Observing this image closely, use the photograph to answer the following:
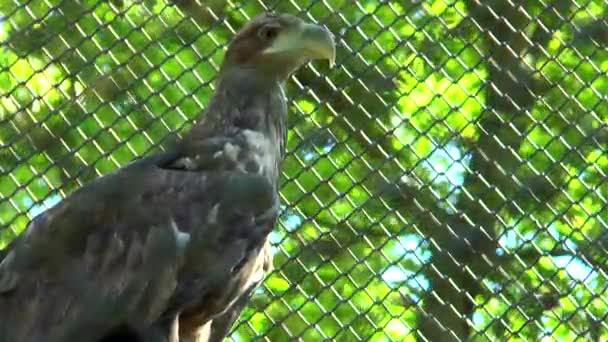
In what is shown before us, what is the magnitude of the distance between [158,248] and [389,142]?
1086mm

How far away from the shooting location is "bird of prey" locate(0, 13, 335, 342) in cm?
282

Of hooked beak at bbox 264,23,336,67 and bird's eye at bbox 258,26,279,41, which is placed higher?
bird's eye at bbox 258,26,279,41

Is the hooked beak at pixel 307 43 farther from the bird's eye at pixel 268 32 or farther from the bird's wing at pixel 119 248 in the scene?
the bird's wing at pixel 119 248

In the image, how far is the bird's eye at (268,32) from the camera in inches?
125

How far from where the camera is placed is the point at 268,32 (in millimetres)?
3170

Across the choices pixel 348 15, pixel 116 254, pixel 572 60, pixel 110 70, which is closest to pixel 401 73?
pixel 348 15

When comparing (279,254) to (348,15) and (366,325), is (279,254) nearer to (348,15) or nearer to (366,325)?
(366,325)

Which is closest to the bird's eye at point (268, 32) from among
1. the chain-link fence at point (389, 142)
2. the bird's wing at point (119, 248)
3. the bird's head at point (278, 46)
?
the bird's head at point (278, 46)

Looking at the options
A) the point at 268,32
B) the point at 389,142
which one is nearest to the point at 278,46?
the point at 268,32

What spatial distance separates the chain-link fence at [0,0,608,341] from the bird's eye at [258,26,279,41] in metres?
0.58

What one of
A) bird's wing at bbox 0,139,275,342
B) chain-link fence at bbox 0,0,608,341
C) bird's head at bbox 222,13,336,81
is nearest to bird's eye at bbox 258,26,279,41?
bird's head at bbox 222,13,336,81

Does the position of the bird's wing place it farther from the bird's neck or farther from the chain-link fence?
the chain-link fence

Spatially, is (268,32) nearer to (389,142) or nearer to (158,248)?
(158,248)

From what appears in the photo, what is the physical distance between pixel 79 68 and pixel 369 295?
90 centimetres
